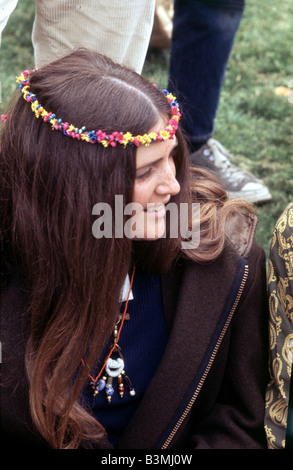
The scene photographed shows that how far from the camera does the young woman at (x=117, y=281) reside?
1.52m

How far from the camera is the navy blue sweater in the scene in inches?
71.4

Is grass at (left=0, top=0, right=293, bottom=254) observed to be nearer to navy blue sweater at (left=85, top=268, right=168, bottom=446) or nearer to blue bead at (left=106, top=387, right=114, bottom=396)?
navy blue sweater at (left=85, top=268, right=168, bottom=446)

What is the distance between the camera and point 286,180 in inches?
125

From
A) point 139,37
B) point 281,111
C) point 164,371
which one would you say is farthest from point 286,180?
Result: point 164,371

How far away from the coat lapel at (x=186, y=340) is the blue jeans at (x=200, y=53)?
1.20m

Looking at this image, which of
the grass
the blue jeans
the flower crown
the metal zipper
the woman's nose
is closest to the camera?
the flower crown

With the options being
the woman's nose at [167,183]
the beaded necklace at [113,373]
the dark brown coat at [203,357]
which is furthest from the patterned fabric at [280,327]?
the beaded necklace at [113,373]

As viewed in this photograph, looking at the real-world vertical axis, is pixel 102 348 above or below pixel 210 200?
below

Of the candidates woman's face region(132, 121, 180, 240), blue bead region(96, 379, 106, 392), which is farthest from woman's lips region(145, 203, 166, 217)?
blue bead region(96, 379, 106, 392)

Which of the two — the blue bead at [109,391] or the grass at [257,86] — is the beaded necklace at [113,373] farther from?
the grass at [257,86]

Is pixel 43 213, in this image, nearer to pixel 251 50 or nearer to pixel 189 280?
pixel 189 280

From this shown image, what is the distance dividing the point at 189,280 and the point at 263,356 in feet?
0.97

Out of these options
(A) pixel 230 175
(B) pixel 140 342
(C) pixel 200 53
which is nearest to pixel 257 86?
(A) pixel 230 175

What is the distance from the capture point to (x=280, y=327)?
5.38ft
